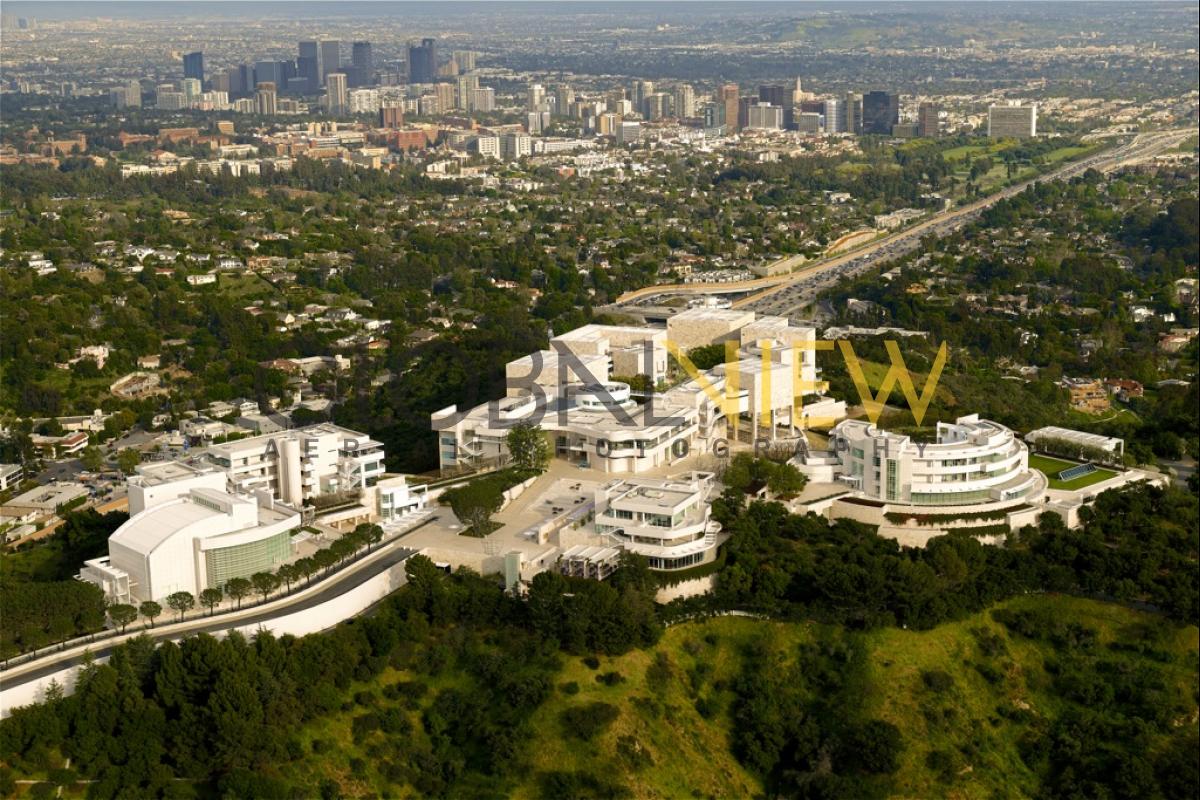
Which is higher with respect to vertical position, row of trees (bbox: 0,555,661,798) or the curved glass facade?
the curved glass facade

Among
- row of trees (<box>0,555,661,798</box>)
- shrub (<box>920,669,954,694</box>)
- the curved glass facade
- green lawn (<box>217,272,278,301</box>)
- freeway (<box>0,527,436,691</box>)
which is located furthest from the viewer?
green lawn (<box>217,272,278,301</box>)

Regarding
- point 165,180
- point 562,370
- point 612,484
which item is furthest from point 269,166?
point 612,484

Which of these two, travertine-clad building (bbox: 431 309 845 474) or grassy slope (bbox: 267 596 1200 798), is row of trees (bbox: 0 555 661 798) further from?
travertine-clad building (bbox: 431 309 845 474)

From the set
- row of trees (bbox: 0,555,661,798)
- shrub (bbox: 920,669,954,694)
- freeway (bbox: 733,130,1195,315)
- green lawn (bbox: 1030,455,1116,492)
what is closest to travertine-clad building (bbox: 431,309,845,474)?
green lawn (bbox: 1030,455,1116,492)

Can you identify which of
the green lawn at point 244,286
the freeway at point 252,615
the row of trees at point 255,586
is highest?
the row of trees at point 255,586

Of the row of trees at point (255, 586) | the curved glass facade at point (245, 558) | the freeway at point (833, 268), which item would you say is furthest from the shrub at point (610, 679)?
the freeway at point (833, 268)

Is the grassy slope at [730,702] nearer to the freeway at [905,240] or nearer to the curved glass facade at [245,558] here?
the curved glass facade at [245,558]

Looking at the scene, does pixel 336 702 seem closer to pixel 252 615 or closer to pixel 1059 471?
pixel 252 615
